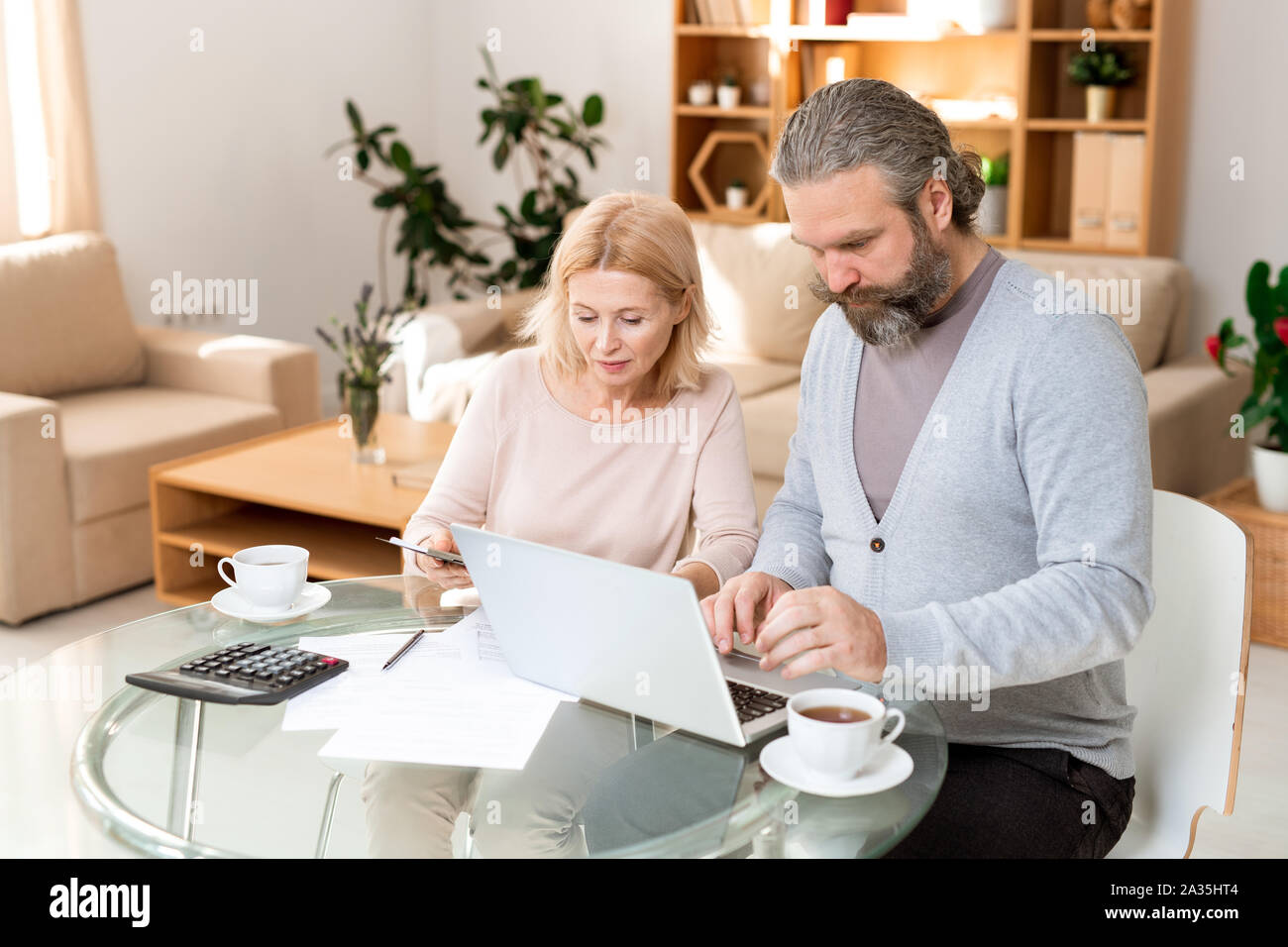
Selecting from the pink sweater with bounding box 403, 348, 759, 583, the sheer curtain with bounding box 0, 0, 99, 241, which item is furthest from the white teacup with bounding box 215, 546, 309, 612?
the sheer curtain with bounding box 0, 0, 99, 241

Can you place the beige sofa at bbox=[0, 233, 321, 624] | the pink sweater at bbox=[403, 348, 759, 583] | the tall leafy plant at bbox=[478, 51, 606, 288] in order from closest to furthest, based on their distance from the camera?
the pink sweater at bbox=[403, 348, 759, 583] < the beige sofa at bbox=[0, 233, 321, 624] < the tall leafy plant at bbox=[478, 51, 606, 288]

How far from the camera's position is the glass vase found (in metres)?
3.18

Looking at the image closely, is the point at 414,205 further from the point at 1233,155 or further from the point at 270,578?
the point at 270,578

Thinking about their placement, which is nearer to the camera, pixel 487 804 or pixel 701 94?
pixel 487 804

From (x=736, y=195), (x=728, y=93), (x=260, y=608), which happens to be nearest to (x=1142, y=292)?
(x=736, y=195)

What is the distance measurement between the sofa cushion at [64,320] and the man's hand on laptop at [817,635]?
307cm

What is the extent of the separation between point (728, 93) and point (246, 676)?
3682 millimetres

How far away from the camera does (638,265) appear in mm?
1843

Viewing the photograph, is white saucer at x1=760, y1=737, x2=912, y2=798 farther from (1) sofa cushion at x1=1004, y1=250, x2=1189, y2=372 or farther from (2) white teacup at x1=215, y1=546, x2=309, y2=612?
(1) sofa cushion at x1=1004, y1=250, x2=1189, y2=372

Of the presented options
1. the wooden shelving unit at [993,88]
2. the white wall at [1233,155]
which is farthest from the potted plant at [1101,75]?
the white wall at [1233,155]

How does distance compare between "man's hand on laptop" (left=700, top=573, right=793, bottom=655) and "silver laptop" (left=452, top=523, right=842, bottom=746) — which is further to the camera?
"man's hand on laptop" (left=700, top=573, right=793, bottom=655)

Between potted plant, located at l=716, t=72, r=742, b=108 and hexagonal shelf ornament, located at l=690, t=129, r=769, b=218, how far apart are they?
0.33 feet

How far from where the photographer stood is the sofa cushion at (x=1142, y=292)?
362cm

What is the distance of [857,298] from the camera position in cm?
149
